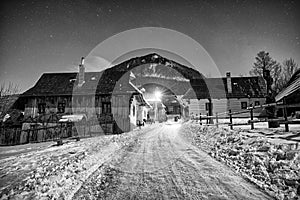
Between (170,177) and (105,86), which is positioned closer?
(170,177)

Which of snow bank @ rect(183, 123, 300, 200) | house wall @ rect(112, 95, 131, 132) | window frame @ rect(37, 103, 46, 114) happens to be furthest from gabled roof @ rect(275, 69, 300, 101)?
window frame @ rect(37, 103, 46, 114)

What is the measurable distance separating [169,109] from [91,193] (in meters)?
54.3

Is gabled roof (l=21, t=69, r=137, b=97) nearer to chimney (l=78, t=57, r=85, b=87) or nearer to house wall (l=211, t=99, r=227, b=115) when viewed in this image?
chimney (l=78, t=57, r=85, b=87)

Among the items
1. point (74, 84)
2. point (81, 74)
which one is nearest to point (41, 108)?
point (74, 84)

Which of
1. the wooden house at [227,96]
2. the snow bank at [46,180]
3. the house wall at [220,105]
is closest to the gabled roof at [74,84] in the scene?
the snow bank at [46,180]

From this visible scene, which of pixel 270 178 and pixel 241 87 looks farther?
pixel 241 87

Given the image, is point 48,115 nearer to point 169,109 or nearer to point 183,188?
point 183,188

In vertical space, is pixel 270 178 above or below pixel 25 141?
above

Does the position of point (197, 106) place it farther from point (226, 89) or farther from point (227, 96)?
point (226, 89)

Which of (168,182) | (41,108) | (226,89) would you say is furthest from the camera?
(226,89)

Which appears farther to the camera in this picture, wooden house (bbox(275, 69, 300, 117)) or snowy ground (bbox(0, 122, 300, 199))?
wooden house (bbox(275, 69, 300, 117))

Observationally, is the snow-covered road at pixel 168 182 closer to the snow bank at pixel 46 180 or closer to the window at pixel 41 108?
the snow bank at pixel 46 180

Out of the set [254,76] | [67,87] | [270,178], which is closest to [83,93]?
[67,87]

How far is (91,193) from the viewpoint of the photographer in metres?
3.38
